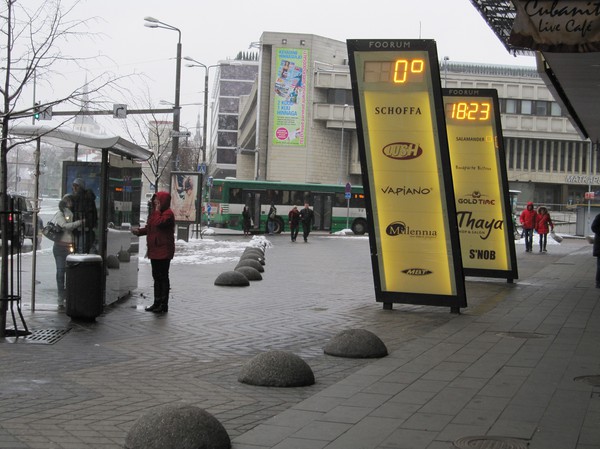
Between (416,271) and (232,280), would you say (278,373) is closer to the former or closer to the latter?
(416,271)

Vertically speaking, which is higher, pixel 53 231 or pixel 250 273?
pixel 53 231

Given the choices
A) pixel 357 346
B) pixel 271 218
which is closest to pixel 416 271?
pixel 357 346

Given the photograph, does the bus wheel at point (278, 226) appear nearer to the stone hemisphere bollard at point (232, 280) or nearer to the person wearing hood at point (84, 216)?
the stone hemisphere bollard at point (232, 280)

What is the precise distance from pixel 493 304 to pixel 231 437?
973 centimetres

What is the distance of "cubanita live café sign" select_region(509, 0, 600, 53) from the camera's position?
7.77 m

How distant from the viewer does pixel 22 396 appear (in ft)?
23.2

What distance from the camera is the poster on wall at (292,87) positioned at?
8031 centimetres

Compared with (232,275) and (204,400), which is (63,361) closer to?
(204,400)

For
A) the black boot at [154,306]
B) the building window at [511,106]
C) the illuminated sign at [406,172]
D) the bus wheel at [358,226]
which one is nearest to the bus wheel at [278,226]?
the bus wheel at [358,226]

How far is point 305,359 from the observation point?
924 centimetres

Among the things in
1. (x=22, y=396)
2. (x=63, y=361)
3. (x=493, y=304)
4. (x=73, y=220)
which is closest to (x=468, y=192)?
(x=493, y=304)

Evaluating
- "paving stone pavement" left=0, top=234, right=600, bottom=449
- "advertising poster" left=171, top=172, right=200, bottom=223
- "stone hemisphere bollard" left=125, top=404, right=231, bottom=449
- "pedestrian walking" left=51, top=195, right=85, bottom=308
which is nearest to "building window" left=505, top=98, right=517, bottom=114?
"advertising poster" left=171, top=172, right=200, bottom=223

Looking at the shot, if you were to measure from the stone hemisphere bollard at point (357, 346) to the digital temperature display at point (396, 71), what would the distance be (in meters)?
5.05

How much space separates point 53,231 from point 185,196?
790 inches
